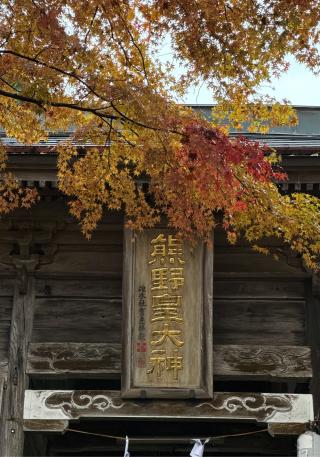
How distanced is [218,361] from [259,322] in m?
0.81

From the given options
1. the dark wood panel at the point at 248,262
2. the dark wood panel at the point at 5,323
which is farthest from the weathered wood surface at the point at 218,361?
the dark wood panel at the point at 248,262

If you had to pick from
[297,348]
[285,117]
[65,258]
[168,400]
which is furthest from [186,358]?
[285,117]

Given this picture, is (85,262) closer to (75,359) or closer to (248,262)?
(75,359)

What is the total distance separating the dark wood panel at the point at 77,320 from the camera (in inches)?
364

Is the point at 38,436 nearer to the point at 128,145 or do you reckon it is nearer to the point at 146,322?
the point at 146,322

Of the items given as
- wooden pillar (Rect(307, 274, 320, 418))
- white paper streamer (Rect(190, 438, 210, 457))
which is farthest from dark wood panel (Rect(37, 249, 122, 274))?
wooden pillar (Rect(307, 274, 320, 418))

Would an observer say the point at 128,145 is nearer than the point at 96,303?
Yes

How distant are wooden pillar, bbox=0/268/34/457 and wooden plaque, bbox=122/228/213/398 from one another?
127 cm

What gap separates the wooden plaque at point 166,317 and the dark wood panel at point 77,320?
2.50 ft

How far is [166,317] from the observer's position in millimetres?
8523

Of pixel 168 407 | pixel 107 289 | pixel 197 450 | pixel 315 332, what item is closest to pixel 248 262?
pixel 315 332

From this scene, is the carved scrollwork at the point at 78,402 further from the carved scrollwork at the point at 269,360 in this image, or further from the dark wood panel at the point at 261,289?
the dark wood panel at the point at 261,289

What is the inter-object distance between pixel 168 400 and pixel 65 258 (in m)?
2.12

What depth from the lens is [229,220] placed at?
841cm
